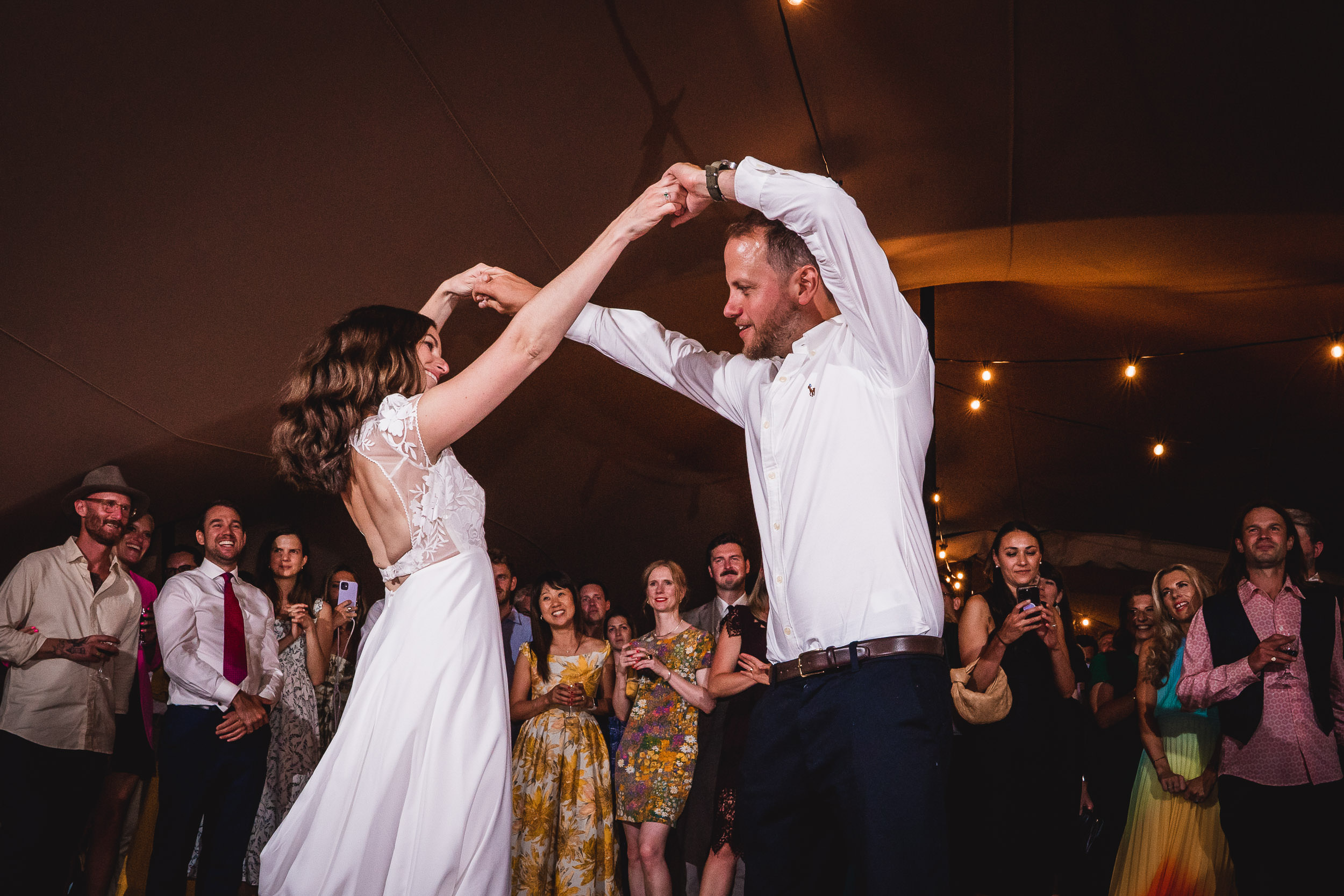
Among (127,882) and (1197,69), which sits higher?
(1197,69)

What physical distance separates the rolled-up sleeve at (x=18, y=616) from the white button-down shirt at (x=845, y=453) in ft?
10.9

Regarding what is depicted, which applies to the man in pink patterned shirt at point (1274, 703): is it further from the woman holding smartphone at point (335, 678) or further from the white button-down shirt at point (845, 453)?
the woman holding smartphone at point (335, 678)

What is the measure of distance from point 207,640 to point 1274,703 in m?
4.12

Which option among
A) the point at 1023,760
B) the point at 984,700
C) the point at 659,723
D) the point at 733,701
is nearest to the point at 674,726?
the point at 659,723

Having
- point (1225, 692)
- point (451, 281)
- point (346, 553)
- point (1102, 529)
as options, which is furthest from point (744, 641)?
point (1102, 529)

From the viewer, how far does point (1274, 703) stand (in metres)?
3.29

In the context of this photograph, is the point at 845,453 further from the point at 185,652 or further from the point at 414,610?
the point at 185,652

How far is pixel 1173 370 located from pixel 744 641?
5170mm

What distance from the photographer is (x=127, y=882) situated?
4551mm

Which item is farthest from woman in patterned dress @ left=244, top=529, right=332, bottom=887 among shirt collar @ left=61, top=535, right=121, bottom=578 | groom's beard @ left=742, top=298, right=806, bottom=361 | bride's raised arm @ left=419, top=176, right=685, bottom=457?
groom's beard @ left=742, top=298, right=806, bottom=361

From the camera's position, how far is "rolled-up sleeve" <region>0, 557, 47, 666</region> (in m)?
3.82

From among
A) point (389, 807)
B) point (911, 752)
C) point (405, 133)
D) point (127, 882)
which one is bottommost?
point (127, 882)

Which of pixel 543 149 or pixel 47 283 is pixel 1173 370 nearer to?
pixel 543 149

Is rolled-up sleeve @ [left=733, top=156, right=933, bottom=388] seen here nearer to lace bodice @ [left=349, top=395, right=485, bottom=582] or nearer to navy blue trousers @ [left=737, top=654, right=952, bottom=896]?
navy blue trousers @ [left=737, top=654, right=952, bottom=896]
